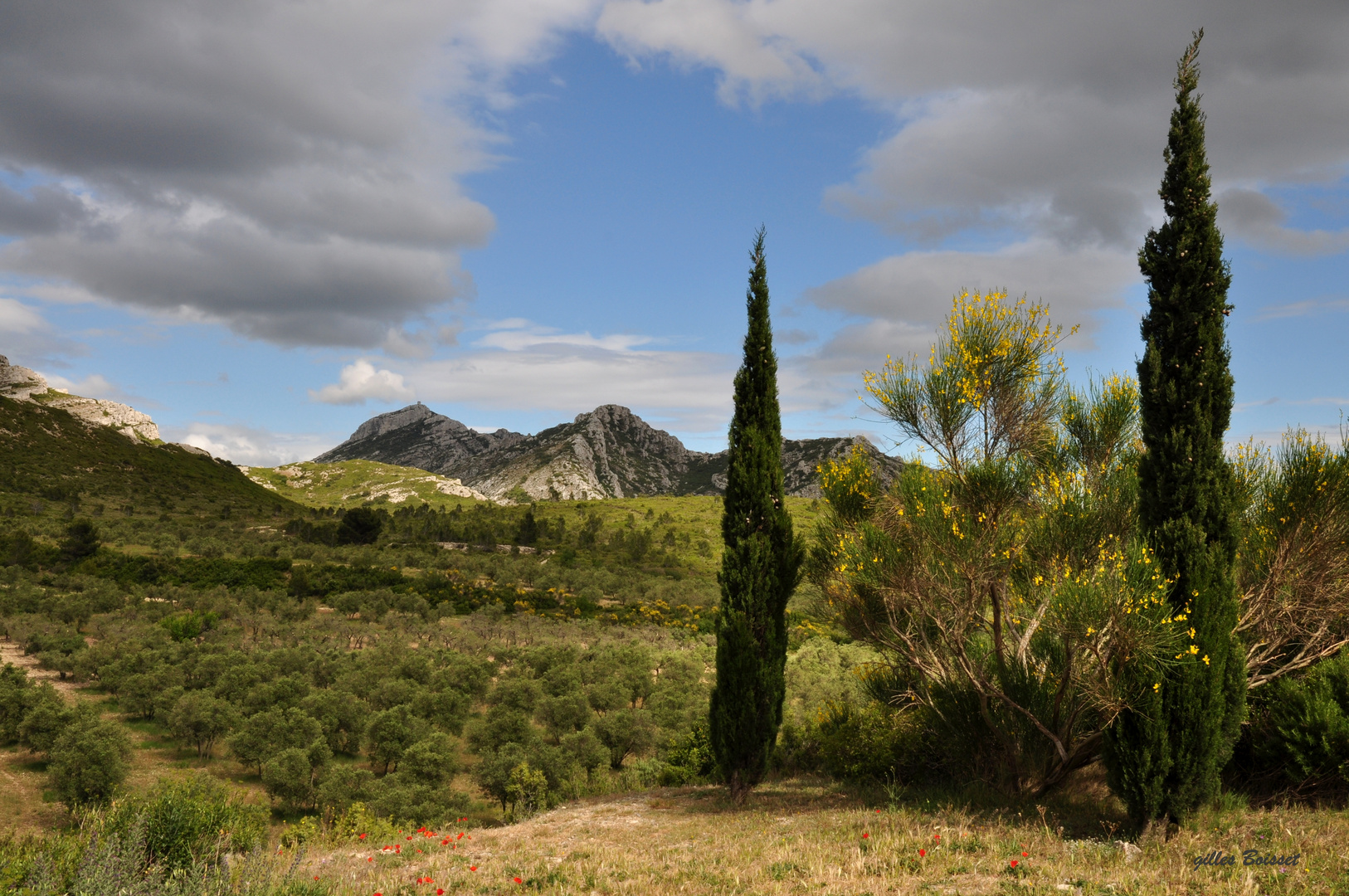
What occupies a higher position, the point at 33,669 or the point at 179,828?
the point at 179,828

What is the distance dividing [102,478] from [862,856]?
145m

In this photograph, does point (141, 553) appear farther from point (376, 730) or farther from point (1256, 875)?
point (1256, 875)

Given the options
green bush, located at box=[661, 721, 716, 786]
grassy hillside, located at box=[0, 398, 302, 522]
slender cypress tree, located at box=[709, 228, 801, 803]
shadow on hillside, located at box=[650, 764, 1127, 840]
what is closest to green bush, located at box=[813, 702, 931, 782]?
shadow on hillside, located at box=[650, 764, 1127, 840]

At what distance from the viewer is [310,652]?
120 ft

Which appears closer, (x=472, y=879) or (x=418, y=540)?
(x=472, y=879)

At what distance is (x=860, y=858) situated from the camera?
9.56m

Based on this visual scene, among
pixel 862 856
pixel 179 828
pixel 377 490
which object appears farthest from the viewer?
pixel 377 490

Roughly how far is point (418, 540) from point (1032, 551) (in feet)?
296

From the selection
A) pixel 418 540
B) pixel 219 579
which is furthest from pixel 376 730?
pixel 418 540

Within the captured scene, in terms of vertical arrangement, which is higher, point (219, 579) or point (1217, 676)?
point (1217, 676)

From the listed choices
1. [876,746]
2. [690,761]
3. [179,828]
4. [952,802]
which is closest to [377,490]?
[690,761]

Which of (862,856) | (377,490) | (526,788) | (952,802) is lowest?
(526,788)

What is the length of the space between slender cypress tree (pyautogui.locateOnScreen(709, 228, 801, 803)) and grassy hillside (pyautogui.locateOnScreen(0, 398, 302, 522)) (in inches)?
3935

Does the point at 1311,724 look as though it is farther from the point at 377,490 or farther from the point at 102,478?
the point at 377,490
